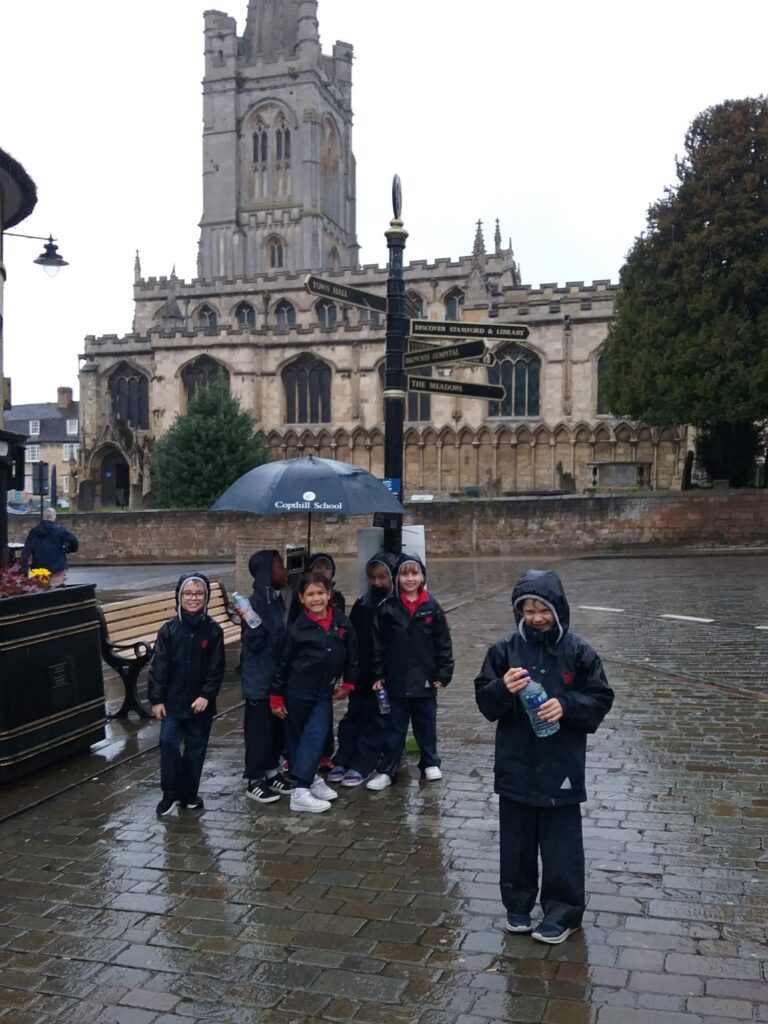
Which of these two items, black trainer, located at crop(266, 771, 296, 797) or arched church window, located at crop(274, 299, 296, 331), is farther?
arched church window, located at crop(274, 299, 296, 331)

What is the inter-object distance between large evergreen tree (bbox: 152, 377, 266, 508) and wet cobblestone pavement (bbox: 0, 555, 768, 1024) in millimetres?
33384

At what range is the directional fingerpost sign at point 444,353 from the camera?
729 centimetres

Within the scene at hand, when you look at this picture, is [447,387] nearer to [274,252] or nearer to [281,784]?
[281,784]

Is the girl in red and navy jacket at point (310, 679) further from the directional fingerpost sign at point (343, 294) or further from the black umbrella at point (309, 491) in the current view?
the directional fingerpost sign at point (343, 294)

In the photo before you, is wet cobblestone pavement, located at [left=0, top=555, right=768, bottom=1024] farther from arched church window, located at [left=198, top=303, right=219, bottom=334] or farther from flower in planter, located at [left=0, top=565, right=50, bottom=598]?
arched church window, located at [left=198, top=303, right=219, bottom=334]

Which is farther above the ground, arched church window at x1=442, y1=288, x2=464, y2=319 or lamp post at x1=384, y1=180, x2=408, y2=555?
arched church window at x1=442, y1=288, x2=464, y2=319

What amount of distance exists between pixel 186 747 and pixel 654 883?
2.76m

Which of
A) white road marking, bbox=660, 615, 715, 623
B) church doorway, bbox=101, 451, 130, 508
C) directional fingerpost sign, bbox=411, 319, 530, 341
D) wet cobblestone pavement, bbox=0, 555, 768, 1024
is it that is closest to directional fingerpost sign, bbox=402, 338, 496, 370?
directional fingerpost sign, bbox=411, 319, 530, 341

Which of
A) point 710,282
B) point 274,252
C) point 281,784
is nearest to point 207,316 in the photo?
point 274,252

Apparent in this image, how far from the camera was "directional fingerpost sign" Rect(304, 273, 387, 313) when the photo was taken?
7.18 meters

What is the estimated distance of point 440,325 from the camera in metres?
7.38

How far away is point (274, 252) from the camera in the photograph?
72500 millimetres

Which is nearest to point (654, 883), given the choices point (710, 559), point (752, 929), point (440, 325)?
point (752, 929)

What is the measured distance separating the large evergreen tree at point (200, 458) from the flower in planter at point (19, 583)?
33.1 m
